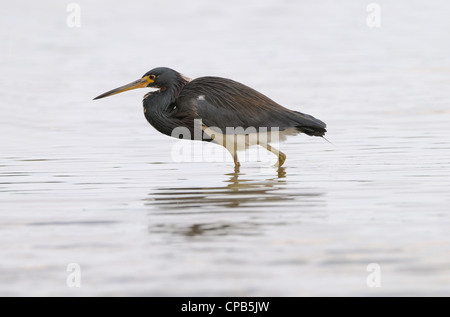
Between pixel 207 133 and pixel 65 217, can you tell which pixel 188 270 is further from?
pixel 207 133

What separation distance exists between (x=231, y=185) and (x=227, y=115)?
4.45 ft

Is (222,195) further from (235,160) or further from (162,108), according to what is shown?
(162,108)

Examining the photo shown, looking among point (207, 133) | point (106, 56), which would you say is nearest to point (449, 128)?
point (207, 133)

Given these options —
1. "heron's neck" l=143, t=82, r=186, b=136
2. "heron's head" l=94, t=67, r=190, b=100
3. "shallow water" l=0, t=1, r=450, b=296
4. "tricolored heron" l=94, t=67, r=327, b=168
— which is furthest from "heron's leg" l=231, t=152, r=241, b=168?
"heron's head" l=94, t=67, r=190, b=100

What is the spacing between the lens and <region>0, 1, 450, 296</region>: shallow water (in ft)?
20.6

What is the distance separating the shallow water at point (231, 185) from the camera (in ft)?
20.6

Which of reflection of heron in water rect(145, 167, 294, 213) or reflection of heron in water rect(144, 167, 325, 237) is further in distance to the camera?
reflection of heron in water rect(145, 167, 294, 213)

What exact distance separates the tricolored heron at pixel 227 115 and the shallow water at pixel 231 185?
0.43 metres

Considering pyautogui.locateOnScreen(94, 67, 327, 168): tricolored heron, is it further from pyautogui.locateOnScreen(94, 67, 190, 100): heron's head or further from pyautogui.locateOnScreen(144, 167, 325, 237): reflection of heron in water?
pyautogui.locateOnScreen(144, 167, 325, 237): reflection of heron in water

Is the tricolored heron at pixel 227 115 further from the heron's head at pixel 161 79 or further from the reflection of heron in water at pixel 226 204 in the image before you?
the reflection of heron in water at pixel 226 204

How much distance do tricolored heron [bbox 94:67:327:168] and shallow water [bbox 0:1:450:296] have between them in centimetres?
43

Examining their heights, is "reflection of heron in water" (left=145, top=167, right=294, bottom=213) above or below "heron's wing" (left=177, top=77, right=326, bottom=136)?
below

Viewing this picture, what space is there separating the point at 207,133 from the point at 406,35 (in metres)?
19.5

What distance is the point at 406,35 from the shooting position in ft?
97.2
